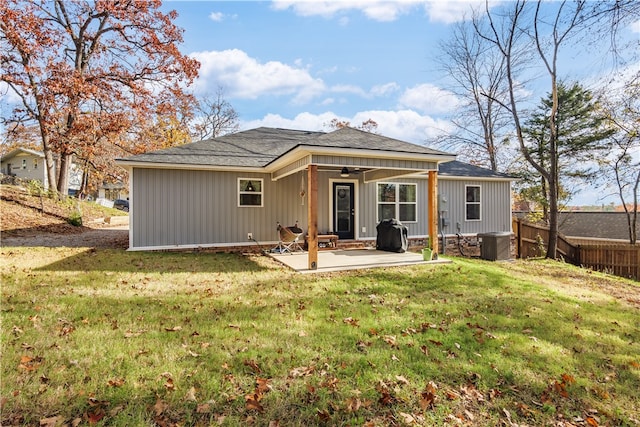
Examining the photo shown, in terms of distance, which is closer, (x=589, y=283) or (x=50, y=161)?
(x=589, y=283)

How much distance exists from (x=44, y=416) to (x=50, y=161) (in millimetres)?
20559

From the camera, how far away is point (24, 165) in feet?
109

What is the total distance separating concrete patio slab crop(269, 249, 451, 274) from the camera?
290 inches

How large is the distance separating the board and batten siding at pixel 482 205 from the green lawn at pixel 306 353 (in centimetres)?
619

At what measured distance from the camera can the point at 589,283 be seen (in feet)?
26.0

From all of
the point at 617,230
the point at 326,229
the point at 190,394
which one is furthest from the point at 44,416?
the point at 617,230

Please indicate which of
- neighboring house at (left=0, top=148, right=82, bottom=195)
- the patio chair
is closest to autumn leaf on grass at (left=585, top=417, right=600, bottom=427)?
the patio chair

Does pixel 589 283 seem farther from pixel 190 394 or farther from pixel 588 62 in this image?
pixel 190 394

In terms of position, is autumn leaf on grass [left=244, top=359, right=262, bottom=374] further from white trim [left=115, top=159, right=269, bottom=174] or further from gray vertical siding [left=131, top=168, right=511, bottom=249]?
white trim [left=115, top=159, right=269, bottom=174]

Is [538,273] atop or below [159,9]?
below

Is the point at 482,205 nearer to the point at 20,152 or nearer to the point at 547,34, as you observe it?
the point at 547,34

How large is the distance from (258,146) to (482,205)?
8.68 m

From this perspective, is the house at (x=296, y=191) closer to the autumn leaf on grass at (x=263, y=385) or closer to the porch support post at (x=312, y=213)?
the porch support post at (x=312, y=213)

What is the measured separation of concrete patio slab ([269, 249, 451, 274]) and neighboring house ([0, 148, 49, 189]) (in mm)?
33511
